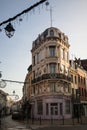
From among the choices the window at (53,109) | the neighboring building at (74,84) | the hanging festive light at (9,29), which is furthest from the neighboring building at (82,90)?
the hanging festive light at (9,29)

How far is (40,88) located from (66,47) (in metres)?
9.50

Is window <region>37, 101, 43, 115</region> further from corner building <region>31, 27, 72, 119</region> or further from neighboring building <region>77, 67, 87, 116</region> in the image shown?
neighboring building <region>77, 67, 87, 116</region>

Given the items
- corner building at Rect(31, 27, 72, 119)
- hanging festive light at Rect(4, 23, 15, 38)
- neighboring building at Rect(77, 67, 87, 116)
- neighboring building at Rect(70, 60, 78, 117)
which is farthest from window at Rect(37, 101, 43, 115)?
hanging festive light at Rect(4, 23, 15, 38)

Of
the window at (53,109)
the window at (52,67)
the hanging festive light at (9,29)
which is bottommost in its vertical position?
the window at (53,109)

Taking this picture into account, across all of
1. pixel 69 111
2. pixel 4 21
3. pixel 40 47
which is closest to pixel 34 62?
pixel 40 47

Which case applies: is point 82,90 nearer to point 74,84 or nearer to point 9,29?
point 74,84

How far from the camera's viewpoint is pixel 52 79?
148 ft

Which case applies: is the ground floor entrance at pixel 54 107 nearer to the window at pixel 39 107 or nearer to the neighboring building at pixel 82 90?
the window at pixel 39 107

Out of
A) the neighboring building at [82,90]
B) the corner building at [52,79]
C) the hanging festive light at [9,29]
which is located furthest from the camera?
the neighboring building at [82,90]

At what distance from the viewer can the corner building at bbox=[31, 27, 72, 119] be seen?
148 feet

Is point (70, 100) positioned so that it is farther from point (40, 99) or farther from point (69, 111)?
point (40, 99)

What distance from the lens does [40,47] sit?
49.5 meters

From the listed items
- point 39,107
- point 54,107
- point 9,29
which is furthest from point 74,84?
point 9,29

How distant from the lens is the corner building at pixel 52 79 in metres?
45.1
